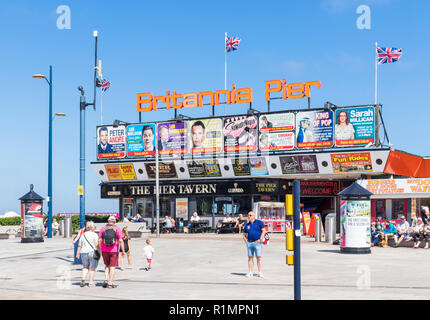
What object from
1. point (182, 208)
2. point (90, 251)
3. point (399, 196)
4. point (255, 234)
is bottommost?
point (182, 208)

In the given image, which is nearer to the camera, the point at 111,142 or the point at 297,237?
the point at 297,237

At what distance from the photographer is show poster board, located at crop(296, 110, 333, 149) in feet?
146

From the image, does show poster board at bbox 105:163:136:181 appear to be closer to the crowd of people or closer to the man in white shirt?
the crowd of people

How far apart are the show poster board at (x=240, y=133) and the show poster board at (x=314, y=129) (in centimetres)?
362

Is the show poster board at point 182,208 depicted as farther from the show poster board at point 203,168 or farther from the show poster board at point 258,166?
the show poster board at point 258,166

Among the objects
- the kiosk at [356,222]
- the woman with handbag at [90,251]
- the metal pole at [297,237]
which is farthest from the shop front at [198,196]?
the metal pole at [297,237]

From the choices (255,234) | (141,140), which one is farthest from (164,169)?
(255,234)

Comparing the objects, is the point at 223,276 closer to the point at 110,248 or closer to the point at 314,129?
the point at 110,248

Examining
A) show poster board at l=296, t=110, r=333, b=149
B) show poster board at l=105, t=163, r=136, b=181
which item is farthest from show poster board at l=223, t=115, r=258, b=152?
show poster board at l=105, t=163, r=136, b=181

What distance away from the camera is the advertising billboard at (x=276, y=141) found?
4584 cm

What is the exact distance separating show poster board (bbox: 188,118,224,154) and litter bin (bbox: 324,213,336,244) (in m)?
18.6

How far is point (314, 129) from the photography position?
148ft

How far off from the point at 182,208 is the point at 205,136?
6400mm

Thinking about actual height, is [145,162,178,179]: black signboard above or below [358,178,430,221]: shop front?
above
